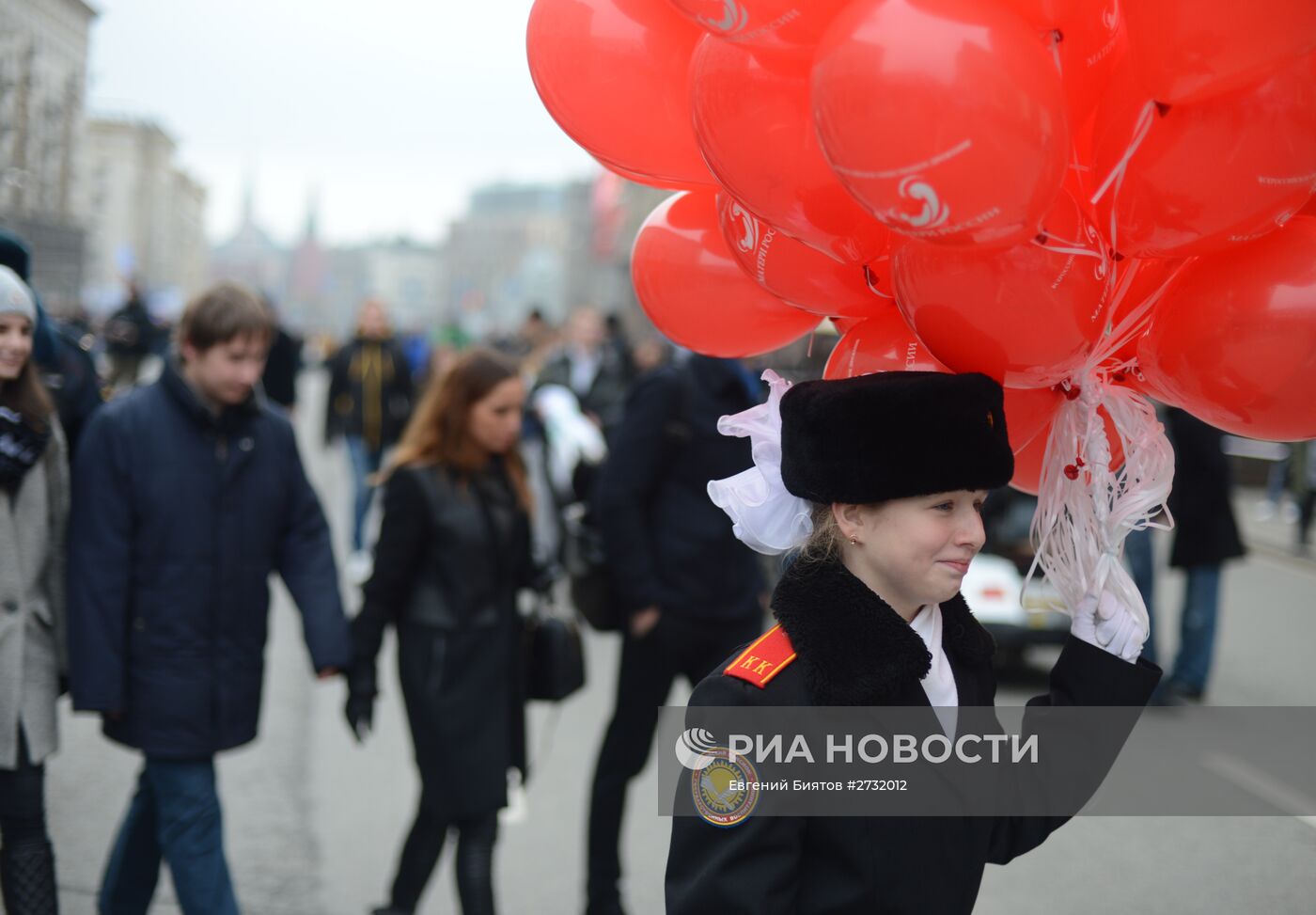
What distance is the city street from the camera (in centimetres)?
445

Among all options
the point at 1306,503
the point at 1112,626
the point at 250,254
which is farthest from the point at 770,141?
the point at 250,254

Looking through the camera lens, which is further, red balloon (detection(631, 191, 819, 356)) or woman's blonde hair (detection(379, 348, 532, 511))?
woman's blonde hair (detection(379, 348, 532, 511))

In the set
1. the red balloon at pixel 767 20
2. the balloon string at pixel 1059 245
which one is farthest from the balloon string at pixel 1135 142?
the red balloon at pixel 767 20

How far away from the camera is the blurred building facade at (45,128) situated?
18.4 meters

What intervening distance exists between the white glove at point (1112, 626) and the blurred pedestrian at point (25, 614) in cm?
275

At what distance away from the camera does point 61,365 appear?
13.6 ft

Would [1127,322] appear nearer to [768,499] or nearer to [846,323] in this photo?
[846,323]

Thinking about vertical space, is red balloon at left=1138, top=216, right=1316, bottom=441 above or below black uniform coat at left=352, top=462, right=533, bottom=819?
above

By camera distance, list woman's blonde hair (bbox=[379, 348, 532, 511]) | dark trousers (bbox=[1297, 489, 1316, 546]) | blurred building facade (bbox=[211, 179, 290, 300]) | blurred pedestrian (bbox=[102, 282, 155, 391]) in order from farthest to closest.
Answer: blurred building facade (bbox=[211, 179, 290, 300]), blurred pedestrian (bbox=[102, 282, 155, 391]), dark trousers (bbox=[1297, 489, 1316, 546]), woman's blonde hair (bbox=[379, 348, 532, 511])

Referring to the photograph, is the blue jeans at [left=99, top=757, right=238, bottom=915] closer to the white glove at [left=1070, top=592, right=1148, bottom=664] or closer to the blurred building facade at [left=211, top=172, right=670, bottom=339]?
the white glove at [left=1070, top=592, right=1148, bottom=664]

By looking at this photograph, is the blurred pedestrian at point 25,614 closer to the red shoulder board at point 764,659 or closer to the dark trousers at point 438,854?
the dark trousers at point 438,854

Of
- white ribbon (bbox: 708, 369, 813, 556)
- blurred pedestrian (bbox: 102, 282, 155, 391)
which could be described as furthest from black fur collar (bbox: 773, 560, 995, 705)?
blurred pedestrian (bbox: 102, 282, 155, 391)

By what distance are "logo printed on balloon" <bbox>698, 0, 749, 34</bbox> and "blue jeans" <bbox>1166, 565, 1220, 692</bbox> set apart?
6.13m

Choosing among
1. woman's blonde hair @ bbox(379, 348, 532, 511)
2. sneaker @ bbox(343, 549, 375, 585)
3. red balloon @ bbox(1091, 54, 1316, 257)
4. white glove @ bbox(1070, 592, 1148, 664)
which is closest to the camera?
red balloon @ bbox(1091, 54, 1316, 257)
